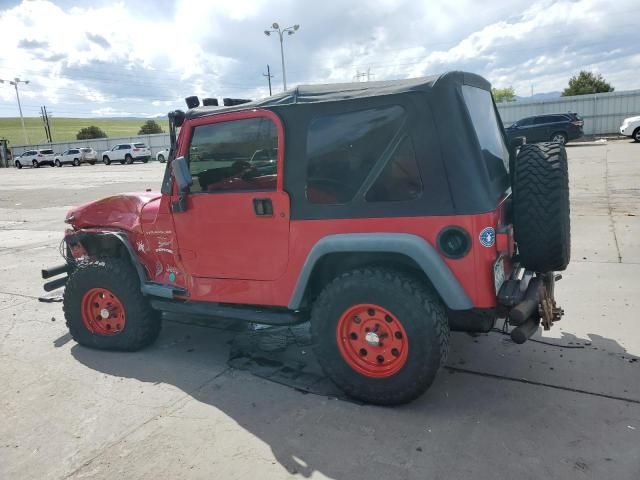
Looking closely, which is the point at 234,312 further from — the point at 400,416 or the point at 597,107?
the point at 597,107

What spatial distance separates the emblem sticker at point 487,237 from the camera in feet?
9.16

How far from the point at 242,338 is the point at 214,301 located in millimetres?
789

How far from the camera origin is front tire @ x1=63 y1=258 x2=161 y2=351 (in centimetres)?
416

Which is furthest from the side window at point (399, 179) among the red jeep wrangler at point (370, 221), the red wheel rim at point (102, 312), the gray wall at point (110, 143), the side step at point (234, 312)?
the gray wall at point (110, 143)

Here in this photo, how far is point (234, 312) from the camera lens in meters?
3.69

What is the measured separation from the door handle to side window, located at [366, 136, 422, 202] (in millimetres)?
712

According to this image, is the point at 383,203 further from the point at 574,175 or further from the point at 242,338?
the point at 574,175

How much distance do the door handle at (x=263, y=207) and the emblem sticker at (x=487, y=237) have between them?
1400mm

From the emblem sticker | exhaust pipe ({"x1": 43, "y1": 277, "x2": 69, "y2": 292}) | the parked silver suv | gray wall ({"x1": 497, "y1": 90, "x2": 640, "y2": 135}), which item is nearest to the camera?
the emblem sticker

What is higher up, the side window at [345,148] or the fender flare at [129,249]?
the side window at [345,148]

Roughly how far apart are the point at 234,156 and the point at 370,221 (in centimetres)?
120

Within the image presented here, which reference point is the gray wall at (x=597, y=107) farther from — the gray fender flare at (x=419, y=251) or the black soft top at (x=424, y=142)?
the gray fender flare at (x=419, y=251)

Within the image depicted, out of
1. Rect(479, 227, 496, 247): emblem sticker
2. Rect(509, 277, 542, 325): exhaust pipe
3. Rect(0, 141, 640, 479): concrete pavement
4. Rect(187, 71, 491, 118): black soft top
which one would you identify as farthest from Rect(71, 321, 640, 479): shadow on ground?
Rect(187, 71, 491, 118): black soft top

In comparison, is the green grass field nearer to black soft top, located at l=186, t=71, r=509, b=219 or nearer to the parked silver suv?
the parked silver suv
